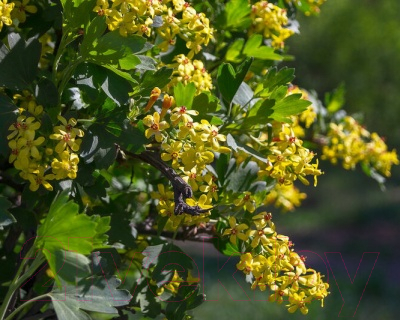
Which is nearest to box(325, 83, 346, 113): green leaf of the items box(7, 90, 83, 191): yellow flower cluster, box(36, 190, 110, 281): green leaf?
box(7, 90, 83, 191): yellow flower cluster

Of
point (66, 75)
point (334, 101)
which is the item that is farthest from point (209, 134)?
point (334, 101)

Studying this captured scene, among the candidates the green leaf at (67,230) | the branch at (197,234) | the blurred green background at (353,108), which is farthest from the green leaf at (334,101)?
the blurred green background at (353,108)

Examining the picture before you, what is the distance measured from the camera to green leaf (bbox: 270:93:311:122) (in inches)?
57.4

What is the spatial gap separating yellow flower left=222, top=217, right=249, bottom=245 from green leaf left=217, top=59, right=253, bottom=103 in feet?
0.82

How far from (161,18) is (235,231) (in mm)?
448

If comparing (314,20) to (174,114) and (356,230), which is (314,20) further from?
(174,114)

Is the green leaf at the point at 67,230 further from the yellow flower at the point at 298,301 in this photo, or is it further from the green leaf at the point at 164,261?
the yellow flower at the point at 298,301

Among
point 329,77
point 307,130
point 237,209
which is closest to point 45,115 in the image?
point 237,209

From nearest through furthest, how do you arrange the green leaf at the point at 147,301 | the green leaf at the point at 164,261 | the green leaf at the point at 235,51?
1. the green leaf at the point at 164,261
2. the green leaf at the point at 147,301
3. the green leaf at the point at 235,51

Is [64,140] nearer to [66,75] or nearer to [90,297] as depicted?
[66,75]

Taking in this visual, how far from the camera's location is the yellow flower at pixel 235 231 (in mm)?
1456

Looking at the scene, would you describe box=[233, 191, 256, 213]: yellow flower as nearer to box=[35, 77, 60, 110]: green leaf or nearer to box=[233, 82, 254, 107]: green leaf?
box=[233, 82, 254, 107]: green leaf

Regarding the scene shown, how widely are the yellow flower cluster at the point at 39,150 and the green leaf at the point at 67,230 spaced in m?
0.10

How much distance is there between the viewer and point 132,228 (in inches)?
64.2
